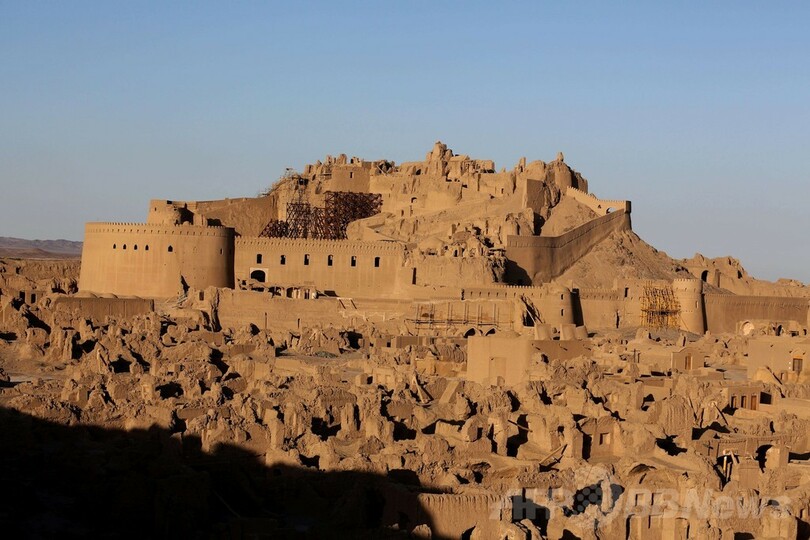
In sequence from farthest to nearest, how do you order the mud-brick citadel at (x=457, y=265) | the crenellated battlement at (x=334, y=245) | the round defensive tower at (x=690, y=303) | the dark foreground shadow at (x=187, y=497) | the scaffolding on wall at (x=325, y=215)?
the scaffolding on wall at (x=325, y=215) < the crenellated battlement at (x=334, y=245) < the round defensive tower at (x=690, y=303) < the mud-brick citadel at (x=457, y=265) < the dark foreground shadow at (x=187, y=497)

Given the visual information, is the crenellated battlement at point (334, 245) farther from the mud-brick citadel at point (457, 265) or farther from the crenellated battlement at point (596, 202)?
the crenellated battlement at point (596, 202)

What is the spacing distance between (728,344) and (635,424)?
56.3 ft

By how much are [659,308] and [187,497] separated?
101ft

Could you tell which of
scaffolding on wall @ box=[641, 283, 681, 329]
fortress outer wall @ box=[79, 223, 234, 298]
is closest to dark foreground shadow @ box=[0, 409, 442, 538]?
fortress outer wall @ box=[79, 223, 234, 298]

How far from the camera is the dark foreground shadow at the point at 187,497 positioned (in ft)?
71.5

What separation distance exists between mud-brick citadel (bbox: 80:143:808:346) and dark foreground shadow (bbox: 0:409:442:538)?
20.1 metres

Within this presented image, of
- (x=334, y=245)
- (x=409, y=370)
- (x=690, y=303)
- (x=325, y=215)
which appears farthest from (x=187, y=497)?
(x=325, y=215)

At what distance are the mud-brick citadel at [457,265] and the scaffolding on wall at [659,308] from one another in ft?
0.15

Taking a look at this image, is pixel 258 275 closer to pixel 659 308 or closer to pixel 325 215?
pixel 325 215

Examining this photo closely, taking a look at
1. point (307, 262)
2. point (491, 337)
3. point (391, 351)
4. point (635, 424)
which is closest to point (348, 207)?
point (307, 262)

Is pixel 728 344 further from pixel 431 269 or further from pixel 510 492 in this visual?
pixel 510 492

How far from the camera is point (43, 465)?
2620cm

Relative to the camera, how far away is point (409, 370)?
3728 cm

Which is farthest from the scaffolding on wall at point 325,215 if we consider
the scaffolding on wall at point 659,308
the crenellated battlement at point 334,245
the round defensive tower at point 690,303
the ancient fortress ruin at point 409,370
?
the round defensive tower at point 690,303
